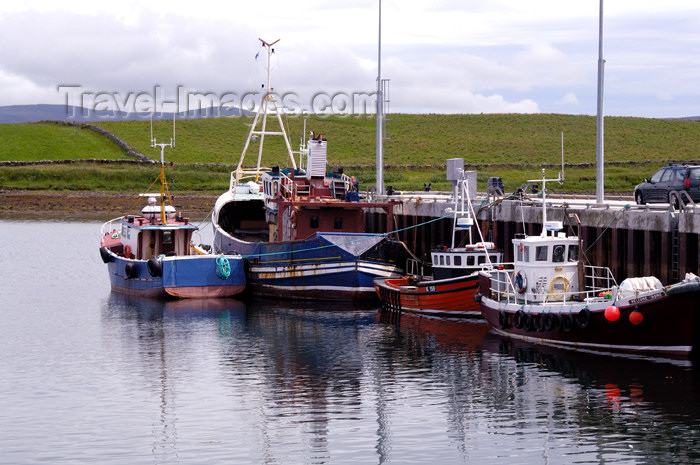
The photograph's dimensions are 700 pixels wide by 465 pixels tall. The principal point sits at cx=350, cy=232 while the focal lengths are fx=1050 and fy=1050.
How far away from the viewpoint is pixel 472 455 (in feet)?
73.5

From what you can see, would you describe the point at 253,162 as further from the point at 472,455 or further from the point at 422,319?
the point at 472,455

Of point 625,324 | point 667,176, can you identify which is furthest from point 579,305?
point 667,176

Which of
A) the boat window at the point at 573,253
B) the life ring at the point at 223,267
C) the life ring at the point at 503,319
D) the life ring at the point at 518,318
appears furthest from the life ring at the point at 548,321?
→ the life ring at the point at 223,267

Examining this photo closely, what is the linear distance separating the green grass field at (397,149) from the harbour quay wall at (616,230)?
53.2 meters

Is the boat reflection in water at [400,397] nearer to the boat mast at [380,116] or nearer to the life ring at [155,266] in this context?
the life ring at [155,266]

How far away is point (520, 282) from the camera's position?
34.8 metres

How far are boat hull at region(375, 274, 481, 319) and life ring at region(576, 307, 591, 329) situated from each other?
7038mm

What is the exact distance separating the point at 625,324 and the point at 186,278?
886 inches

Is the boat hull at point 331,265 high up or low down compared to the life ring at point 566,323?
up

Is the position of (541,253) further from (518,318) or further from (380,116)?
(380,116)

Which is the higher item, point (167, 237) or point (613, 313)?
point (167, 237)

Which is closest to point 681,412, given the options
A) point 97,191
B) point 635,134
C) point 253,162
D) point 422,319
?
point 422,319

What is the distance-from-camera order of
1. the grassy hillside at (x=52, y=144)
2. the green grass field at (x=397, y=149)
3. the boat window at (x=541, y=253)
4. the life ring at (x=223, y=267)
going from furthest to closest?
the grassy hillside at (x=52, y=144) → the green grass field at (x=397, y=149) → the life ring at (x=223, y=267) → the boat window at (x=541, y=253)

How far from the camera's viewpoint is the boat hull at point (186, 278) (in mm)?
46875
